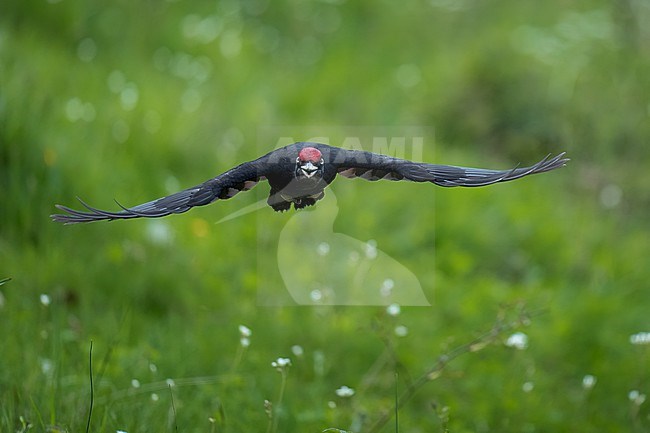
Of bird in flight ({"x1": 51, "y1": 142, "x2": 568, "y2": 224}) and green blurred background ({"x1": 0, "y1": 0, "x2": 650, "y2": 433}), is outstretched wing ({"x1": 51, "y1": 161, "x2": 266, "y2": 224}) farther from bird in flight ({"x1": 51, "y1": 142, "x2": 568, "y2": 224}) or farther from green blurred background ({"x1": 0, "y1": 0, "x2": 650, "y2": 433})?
green blurred background ({"x1": 0, "y1": 0, "x2": 650, "y2": 433})

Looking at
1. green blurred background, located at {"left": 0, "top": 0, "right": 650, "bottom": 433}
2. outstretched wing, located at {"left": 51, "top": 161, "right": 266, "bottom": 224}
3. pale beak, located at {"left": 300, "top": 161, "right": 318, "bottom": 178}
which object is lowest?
green blurred background, located at {"left": 0, "top": 0, "right": 650, "bottom": 433}

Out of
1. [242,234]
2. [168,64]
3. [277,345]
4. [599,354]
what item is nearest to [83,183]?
[242,234]

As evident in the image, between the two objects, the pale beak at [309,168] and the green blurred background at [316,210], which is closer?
the pale beak at [309,168]

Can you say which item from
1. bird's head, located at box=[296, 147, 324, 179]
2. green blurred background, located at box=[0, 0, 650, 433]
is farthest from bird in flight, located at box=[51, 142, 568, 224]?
green blurred background, located at box=[0, 0, 650, 433]

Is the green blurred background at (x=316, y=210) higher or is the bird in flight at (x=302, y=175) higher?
the bird in flight at (x=302, y=175)

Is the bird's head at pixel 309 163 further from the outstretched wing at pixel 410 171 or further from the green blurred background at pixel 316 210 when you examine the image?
the green blurred background at pixel 316 210

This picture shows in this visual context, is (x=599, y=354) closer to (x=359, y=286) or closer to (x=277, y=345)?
(x=359, y=286)

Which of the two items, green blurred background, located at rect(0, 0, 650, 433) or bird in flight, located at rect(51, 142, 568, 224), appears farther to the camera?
green blurred background, located at rect(0, 0, 650, 433)

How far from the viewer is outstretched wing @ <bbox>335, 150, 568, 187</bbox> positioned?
6.01ft

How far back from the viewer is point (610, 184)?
18.6 feet

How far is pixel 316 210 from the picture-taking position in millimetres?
4680

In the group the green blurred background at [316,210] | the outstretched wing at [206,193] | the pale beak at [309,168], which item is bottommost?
the green blurred background at [316,210]

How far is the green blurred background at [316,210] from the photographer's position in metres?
3.32

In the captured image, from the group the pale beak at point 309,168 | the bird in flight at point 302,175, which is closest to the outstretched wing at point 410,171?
the bird in flight at point 302,175
